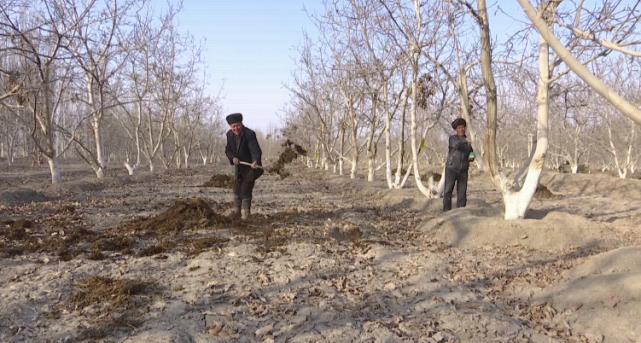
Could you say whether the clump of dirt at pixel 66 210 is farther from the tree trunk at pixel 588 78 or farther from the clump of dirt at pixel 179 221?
the tree trunk at pixel 588 78

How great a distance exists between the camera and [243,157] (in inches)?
259

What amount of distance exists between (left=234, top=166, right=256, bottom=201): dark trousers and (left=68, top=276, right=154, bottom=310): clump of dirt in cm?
292

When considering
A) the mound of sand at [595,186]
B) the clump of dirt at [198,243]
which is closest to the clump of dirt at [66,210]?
the clump of dirt at [198,243]

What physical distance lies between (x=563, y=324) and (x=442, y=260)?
1.68 meters

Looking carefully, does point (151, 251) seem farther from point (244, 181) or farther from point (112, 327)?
point (244, 181)

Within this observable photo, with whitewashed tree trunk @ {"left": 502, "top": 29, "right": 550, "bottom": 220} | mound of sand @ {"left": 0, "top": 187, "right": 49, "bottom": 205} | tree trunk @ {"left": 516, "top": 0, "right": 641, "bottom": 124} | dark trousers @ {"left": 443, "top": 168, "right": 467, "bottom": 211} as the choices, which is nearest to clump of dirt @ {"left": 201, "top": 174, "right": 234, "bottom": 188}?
mound of sand @ {"left": 0, "top": 187, "right": 49, "bottom": 205}

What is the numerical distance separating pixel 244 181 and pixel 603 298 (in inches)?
191

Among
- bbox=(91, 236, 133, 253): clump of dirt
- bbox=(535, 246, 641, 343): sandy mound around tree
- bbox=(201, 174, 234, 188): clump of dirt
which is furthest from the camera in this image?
bbox=(201, 174, 234, 188): clump of dirt

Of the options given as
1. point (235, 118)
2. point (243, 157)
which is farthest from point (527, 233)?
point (235, 118)

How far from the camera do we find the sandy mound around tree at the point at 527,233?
5176 millimetres

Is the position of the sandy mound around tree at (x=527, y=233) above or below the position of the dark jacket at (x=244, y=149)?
below

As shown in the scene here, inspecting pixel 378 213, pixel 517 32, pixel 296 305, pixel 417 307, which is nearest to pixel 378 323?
pixel 417 307

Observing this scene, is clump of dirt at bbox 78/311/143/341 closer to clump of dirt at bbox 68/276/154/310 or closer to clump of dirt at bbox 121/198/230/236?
clump of dirt at bbox 68/276/154/310

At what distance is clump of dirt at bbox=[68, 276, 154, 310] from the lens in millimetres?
3189
